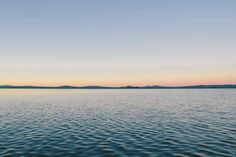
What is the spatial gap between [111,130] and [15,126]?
59.0 feet

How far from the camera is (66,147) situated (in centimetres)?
2547

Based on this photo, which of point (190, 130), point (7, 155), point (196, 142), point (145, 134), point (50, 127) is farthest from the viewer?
point (50, 127)

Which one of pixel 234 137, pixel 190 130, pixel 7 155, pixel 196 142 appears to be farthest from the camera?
pixel 190 130

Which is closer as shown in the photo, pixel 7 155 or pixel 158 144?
pixel 7 155

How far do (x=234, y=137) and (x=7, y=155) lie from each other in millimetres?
29744

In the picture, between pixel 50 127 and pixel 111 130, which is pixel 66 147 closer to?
pixel 111 130

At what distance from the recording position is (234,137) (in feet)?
98.6

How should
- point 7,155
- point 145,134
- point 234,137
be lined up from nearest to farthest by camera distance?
point 7,155 → point 234,137 → point 145,134

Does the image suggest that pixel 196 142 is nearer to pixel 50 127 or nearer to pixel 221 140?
pixel 221 140

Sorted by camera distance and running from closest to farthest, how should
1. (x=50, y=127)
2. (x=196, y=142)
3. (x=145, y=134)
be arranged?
(x=196, y=142)
(x=145, y=134)
(x=50, y=127)

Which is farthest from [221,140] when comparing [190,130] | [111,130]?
[111,130]

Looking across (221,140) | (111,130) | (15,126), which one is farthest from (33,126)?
(221,140)

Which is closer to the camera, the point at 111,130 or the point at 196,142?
the point at 196,142

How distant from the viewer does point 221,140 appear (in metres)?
28.6
